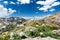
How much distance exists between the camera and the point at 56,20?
1391 cm

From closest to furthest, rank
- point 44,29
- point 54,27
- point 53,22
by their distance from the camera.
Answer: point 44,29
point 54,27
point 53,22

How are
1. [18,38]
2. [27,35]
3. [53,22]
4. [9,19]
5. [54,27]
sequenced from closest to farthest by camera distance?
[18,38] < [27,35] < [54,27] < [53,22] < [9,19]

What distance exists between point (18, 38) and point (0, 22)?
11534 millimetres

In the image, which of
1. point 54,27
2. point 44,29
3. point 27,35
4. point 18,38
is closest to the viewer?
point 18,38

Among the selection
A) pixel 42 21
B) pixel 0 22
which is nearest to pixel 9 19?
pixel 0 22

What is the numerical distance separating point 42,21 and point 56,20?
1.10 m

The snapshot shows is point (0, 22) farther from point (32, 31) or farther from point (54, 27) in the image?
point (32, 31)

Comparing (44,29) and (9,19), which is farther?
(9,19)

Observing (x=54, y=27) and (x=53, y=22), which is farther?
(x=53, y=22)

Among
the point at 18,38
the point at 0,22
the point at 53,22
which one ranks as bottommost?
the point at 0,22

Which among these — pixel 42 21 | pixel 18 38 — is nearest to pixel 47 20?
pixel 42 21

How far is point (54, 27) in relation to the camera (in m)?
Result: 12.6

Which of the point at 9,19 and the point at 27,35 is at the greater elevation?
the point at 27,35

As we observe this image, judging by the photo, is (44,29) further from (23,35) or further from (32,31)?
(23,35)
